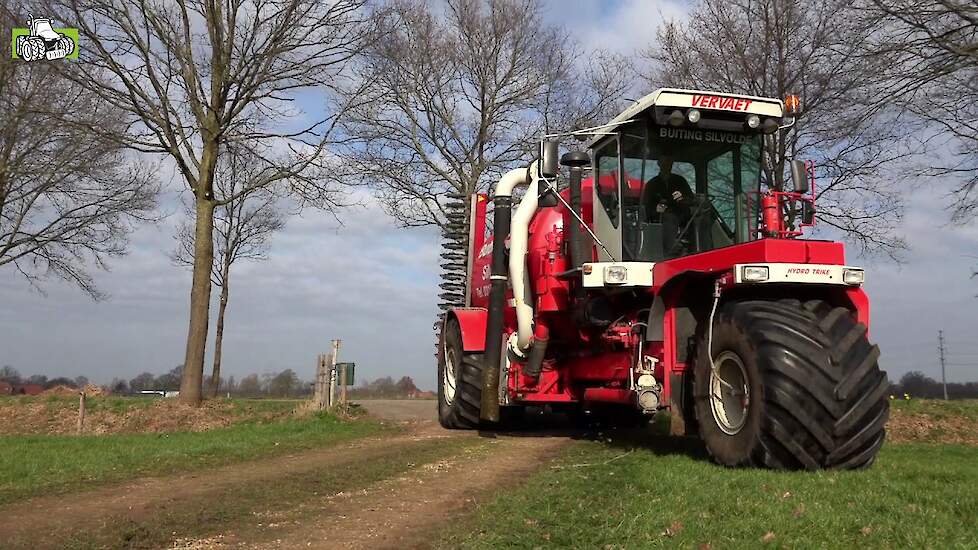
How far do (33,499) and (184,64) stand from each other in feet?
38.4

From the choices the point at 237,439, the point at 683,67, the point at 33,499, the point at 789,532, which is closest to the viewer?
the point at 789,532

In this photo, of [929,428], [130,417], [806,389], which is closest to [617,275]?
[806,389]

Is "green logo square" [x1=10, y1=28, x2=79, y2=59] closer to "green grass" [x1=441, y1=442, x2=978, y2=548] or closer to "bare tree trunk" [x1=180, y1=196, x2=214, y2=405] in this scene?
"bare tree trunk" [x1=180, y1=196, x2=214, y2=405]

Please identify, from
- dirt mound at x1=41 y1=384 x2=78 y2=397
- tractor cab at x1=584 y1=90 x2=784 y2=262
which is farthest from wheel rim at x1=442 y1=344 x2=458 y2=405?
dirt mound at x1=41 y1=384 x2=78 y2=397

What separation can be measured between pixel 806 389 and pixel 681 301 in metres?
2.14

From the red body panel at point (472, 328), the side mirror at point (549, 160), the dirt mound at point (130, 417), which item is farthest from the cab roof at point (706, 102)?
the dirt mound at point (130, 417)

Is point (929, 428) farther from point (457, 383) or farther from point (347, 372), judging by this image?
point (347, 372)

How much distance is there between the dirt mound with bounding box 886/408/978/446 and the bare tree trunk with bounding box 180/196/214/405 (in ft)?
41.7

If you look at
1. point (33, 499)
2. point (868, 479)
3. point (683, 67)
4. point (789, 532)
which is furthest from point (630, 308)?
point (683, 67)

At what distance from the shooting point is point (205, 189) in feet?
55.5

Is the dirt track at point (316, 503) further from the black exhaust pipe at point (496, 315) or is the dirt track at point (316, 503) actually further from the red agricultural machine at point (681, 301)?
the red agricultural machine at point (681, 301)

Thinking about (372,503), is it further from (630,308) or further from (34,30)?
(34,30)

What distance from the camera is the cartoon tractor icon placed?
16016mm

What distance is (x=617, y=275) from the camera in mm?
8500
